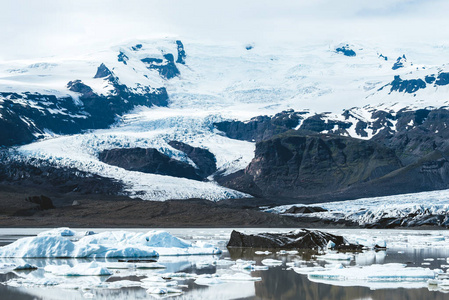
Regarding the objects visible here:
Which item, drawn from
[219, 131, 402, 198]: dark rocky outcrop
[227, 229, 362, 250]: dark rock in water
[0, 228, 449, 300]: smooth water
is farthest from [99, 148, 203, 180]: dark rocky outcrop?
[0, 228, 449, 300]: smooth water

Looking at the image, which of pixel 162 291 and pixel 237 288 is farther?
pixel 237 288

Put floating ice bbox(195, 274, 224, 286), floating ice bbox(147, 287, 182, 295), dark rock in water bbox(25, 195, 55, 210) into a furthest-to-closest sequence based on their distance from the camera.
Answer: dark rock in water bbox(25, 195, 55, 210) < floating ice bbox(195, 274, 224, 286) < floating ice bbox(147, 287, 182, 295)

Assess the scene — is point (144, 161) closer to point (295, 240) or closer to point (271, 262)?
point (295, 240)

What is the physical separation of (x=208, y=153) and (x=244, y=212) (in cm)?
10777

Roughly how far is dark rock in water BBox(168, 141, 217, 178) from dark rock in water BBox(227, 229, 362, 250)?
151 metres

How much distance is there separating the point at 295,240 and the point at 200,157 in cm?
15699

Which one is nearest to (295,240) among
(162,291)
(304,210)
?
(162,291)

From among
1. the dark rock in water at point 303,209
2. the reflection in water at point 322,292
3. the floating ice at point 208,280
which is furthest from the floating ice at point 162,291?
the dark rock in water at point 303,209

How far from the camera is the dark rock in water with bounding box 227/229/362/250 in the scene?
37.3 m

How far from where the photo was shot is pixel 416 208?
76688 mm

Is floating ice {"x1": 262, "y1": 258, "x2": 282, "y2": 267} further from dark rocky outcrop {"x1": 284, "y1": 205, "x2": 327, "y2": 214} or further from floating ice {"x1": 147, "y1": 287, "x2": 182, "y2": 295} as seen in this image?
dark rocky outcrop {"x1": 284, "y1": 205, "x2": 327, "y2": 214}

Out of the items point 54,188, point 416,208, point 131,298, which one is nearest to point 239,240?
point 131,298

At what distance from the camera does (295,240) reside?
3762 centimetres

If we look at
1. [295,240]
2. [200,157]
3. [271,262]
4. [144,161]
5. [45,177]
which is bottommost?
[200,157]
